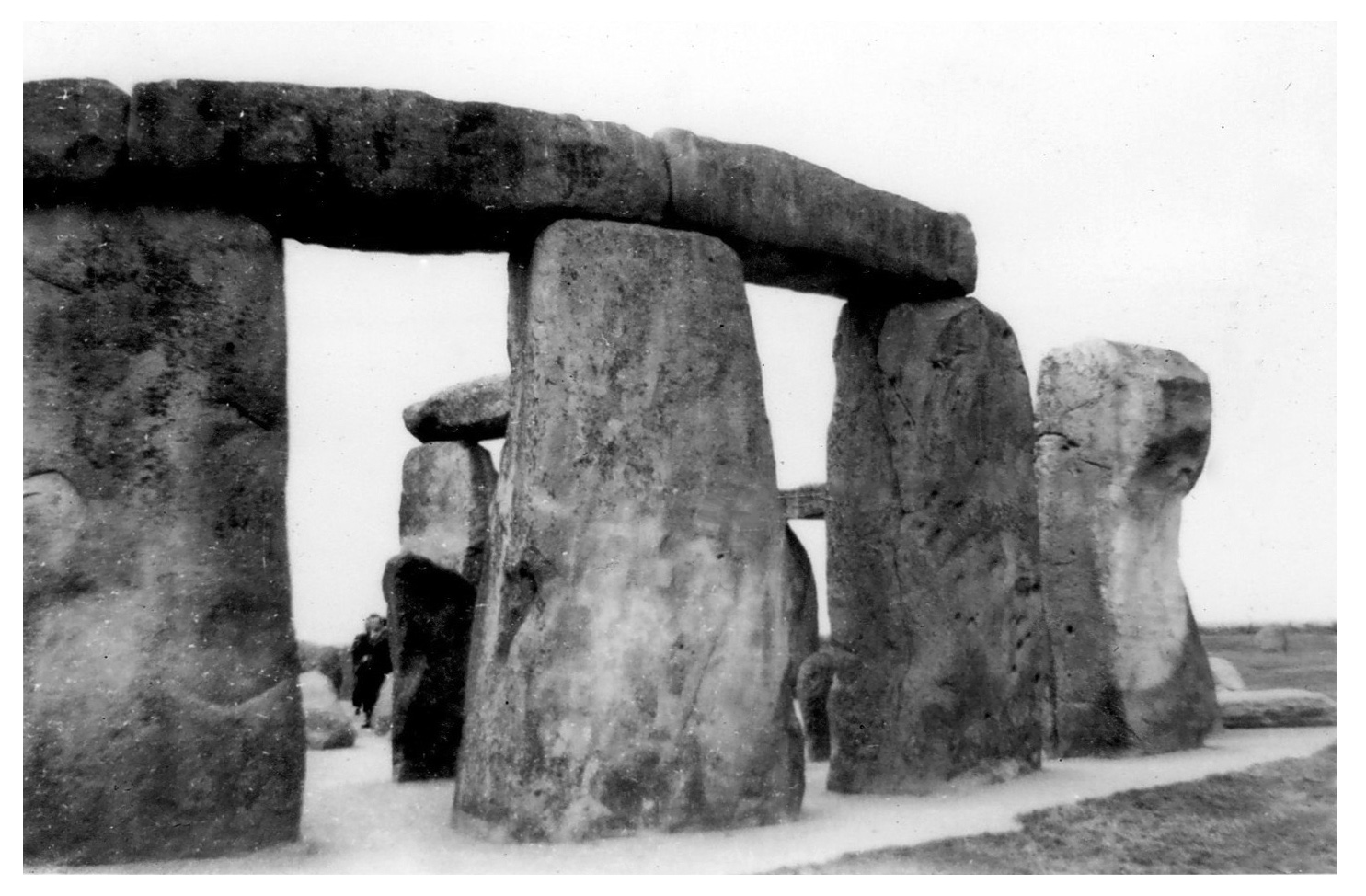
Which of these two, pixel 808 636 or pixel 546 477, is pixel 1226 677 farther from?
pixel 546 477

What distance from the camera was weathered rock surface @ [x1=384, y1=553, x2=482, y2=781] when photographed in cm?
739

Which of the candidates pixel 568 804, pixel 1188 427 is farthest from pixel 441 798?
pixel 1188 427

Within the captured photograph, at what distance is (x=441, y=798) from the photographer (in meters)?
6.57

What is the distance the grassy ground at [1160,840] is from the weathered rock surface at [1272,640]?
231 inches

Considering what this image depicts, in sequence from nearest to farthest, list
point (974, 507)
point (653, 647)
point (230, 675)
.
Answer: point (230, 675) < point (653, 647) < point (974, 507)

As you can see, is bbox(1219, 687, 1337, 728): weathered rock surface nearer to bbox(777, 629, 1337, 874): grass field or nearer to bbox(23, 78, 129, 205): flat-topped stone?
bbox(777, 629, 1337, 874): grass field

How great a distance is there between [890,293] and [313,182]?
3.04 m

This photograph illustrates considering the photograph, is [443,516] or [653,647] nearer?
[653,647]

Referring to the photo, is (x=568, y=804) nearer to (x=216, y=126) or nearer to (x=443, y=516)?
(x=216, y=126)

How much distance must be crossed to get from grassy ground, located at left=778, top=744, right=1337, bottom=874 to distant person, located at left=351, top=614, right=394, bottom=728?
4535 millimetres

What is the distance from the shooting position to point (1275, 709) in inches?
360

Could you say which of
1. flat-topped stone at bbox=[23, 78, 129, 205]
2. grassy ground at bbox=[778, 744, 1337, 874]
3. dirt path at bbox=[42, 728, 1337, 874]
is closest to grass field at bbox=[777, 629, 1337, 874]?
grassy ground at bbox=[778, 744, 1337, 874]

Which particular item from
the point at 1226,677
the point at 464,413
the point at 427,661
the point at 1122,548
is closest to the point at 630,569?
the point at 427,661

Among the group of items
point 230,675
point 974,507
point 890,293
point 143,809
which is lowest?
point 143,809
